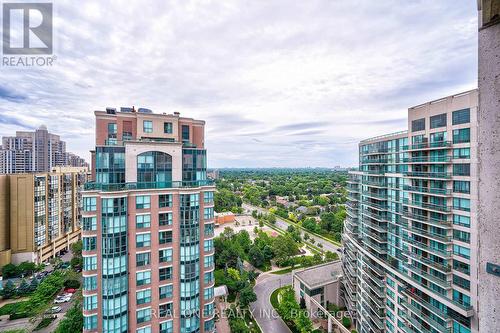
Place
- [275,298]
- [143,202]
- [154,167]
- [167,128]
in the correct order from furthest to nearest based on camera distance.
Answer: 1. [275,298]
2. [167,128]
3. [154,167]
4. [143,202]

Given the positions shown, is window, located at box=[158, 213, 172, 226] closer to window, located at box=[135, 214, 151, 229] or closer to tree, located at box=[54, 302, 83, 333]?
window, located at box=[135, 214, 151, 229]

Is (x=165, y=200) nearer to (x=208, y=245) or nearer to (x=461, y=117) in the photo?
(x=208, y=245)

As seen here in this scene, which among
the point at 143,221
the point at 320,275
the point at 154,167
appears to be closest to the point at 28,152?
the point at 154,167

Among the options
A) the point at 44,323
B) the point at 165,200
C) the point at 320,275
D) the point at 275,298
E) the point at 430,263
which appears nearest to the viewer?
the point at 430,263

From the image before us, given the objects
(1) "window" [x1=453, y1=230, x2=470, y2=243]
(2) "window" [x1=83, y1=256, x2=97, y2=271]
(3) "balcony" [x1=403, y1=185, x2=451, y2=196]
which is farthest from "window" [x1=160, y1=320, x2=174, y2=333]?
(3) "balcony" [x1=403, y1=185, x2=451, y2=196]

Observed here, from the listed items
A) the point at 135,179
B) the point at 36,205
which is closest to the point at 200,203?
the point at 135,179

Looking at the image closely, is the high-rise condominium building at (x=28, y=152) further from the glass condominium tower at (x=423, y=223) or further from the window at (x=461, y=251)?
the window at (x=461, y=251)

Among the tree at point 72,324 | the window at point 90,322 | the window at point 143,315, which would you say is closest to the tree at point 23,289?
the tree at point 72,324
